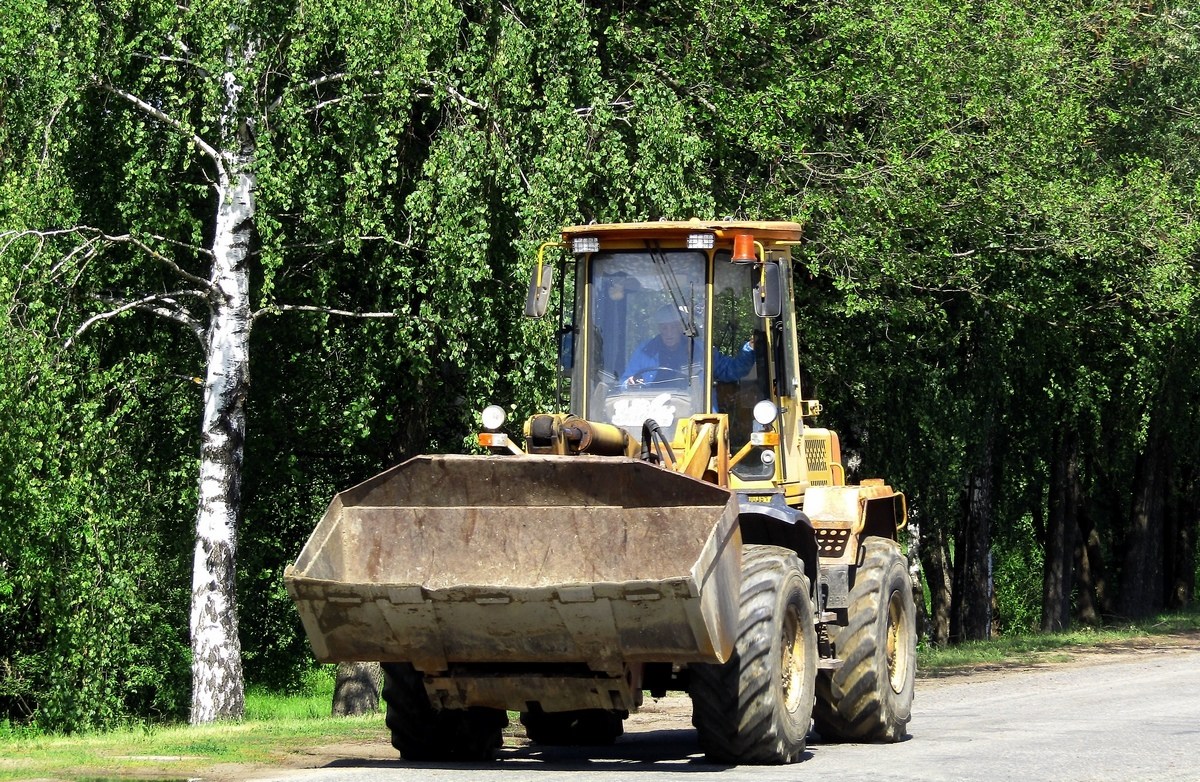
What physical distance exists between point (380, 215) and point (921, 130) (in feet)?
22.2

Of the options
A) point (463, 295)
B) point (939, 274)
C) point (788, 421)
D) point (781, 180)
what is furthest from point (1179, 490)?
point (788, 421)

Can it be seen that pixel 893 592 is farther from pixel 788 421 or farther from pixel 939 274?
pixel 939 274

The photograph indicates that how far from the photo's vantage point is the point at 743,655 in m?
10.1

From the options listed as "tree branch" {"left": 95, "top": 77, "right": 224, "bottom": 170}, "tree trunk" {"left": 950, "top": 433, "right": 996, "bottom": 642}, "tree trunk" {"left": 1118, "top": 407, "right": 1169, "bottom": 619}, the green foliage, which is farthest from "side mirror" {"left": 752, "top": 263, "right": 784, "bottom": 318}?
"tree trunk" {"left": 1118, "top": 407, "right": 1169, "bottom": 619}

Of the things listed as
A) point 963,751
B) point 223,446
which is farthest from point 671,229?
point 223,446

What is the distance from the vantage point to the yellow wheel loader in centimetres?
983

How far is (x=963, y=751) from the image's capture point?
1133 centimetres

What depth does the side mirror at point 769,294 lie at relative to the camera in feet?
36.7

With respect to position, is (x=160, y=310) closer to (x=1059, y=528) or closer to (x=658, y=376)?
(x=658, y=376)

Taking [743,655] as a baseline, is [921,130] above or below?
above

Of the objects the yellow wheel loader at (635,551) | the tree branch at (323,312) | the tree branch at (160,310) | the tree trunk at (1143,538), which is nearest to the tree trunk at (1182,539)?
the tree trunk at (1143,538)

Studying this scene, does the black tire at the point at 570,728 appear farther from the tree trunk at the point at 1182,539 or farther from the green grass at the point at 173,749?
the tree trunk at the point at 1182,539

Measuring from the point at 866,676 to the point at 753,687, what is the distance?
2.08 metres

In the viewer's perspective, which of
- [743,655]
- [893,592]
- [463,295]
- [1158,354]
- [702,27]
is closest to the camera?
[743,655]
